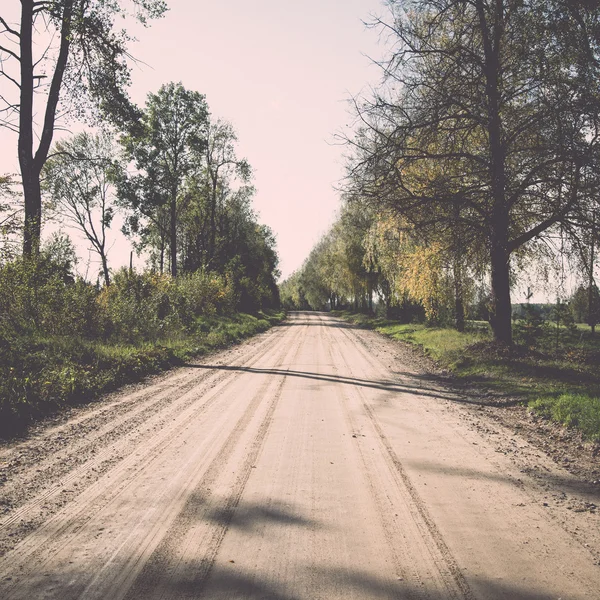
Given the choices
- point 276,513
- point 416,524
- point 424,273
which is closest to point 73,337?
point 276,513

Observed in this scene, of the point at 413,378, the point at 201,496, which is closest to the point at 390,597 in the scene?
the point at 201,496

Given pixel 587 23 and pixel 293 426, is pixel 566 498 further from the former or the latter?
pixel 587 23

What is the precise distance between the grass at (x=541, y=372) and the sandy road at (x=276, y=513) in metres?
1.71

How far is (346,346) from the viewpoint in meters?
19.0

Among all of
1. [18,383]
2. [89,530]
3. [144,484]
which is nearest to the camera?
[89,530]

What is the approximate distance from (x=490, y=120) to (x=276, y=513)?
11.0 metres

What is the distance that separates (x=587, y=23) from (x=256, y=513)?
A: 11073 millimetres

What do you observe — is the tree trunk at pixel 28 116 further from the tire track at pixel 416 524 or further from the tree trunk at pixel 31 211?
the tire track at pixel 416 524

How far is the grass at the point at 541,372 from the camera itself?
728cm

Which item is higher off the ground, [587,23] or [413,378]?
[587,23]

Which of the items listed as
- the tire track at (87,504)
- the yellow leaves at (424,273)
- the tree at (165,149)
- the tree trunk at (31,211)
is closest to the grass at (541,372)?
the yellow leaves at (424,273)

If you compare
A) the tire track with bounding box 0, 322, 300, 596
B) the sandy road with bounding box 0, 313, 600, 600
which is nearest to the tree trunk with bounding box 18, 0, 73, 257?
the sandy road with bounding box 0, 313, 600, 600

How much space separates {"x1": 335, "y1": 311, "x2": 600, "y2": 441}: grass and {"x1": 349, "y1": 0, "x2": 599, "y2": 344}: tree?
1237 millimetres

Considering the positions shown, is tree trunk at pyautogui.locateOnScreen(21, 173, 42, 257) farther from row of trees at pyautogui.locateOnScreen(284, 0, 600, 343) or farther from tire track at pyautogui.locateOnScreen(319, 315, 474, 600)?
tire track at pyautogui.locateOnScreen(319, 315, 474, 600)
